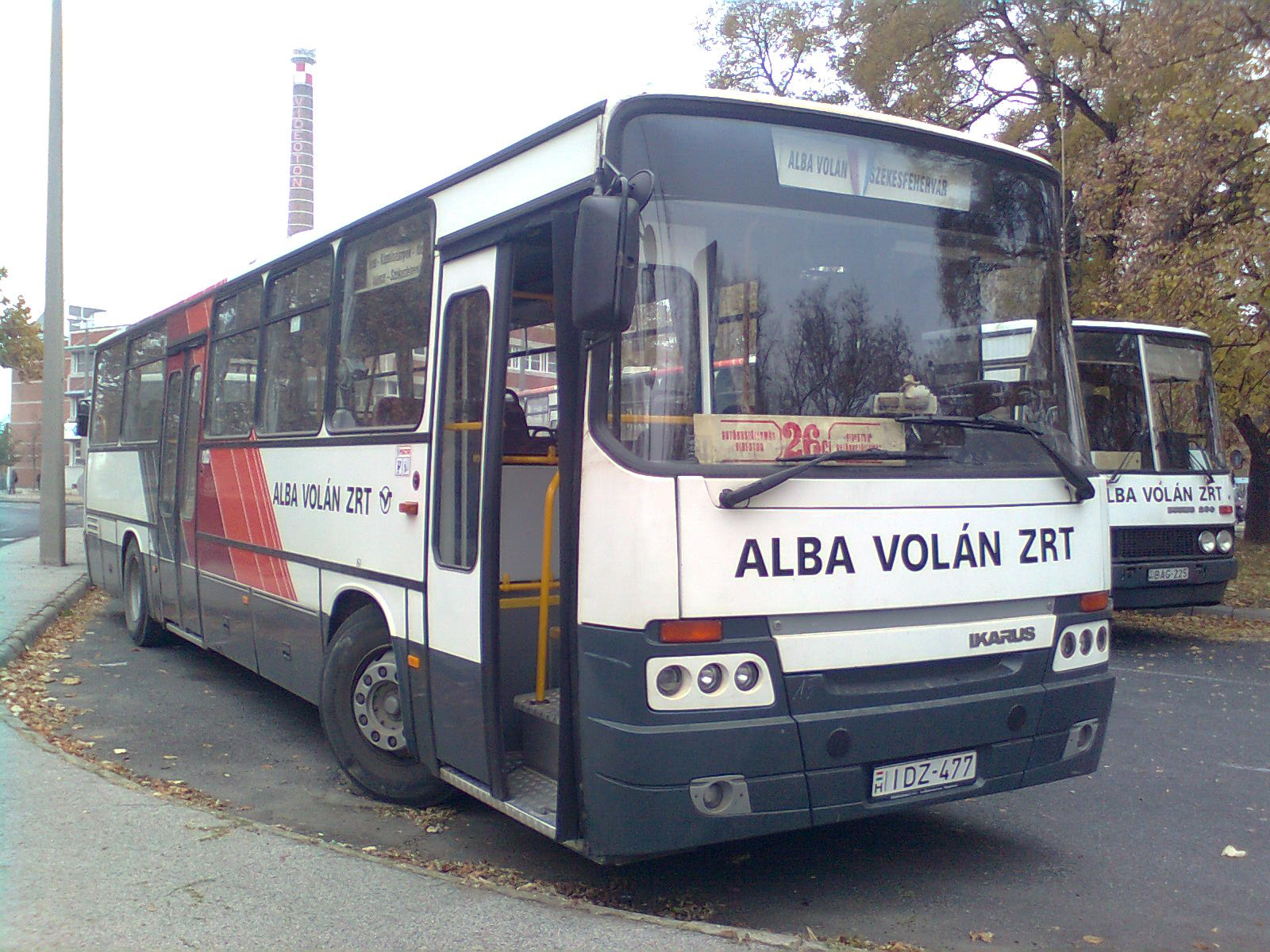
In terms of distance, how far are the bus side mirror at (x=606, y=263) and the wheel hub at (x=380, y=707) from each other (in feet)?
8.84

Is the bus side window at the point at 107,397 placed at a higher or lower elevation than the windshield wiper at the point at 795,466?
higher

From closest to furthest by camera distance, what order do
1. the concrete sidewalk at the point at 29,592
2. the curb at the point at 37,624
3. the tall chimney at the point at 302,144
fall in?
the curb at the point at 37,624 < the concrete sidewalk at the point at 29,592 < the tall chimney at the point at 302,144

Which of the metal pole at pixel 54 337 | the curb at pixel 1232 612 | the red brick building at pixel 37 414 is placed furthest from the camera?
the red brick building at pixel 37 414

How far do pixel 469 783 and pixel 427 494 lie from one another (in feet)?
4.36

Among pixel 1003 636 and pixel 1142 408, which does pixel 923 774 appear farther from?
pixel 1142 408

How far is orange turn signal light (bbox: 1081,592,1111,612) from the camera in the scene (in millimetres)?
4984

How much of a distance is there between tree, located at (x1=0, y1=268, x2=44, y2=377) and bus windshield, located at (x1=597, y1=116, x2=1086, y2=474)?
113 ft

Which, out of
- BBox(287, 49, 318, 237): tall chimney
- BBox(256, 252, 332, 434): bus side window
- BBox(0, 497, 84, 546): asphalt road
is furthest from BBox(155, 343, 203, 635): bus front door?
BBox(287, 49, 318, 237): tall chimney

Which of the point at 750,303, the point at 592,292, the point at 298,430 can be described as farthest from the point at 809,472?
the point at 298,430

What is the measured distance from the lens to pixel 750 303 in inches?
174

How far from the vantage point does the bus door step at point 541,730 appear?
190 inches

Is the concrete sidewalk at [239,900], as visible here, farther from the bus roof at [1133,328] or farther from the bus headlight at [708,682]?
the bus roof at [1133,328]

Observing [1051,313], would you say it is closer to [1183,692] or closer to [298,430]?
[298,430]

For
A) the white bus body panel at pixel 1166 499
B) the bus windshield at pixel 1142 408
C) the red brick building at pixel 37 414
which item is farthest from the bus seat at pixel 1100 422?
the red brick building at pixel 37 414
